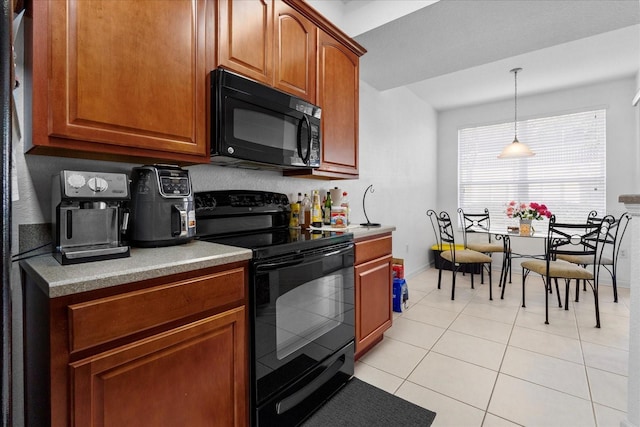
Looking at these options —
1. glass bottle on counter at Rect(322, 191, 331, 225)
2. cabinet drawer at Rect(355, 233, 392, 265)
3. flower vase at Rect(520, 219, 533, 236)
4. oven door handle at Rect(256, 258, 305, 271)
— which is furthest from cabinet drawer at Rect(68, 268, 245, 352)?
flower vase at Rect(520, 219, 533, 236)

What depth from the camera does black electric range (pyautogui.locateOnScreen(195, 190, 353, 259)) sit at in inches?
60.8

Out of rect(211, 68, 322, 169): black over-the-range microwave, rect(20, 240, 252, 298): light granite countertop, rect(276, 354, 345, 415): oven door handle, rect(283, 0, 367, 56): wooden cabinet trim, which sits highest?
rect(283, 0, 367, 56): wooden cabinet trim

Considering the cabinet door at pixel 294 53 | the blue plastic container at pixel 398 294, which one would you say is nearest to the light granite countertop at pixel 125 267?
the cabinet door at pixel 294 53

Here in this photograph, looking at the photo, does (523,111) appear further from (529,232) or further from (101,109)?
(101,109)

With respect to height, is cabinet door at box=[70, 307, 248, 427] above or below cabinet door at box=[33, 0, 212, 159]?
below

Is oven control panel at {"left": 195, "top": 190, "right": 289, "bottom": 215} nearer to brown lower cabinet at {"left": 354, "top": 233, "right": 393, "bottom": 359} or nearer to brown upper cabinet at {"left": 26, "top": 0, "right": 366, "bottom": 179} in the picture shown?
brown upper cabinet at {"left": 26, "top": 0, "right": 366, "bottom": 179}

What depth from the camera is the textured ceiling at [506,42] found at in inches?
81.7

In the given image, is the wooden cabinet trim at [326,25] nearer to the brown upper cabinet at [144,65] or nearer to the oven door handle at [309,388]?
the brown upper cabinet at [144,65]

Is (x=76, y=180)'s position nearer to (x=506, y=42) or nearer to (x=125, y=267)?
(x=125, y=267)

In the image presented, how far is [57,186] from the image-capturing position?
1.10 metres

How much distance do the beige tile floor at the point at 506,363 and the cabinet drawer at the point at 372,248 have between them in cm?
73

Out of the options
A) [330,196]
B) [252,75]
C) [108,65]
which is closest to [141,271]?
[108,65]

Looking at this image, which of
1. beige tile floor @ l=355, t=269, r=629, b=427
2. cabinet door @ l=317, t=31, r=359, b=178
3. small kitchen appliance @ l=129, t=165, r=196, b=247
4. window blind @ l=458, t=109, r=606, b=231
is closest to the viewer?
small kitchen appliance @ l=129, t=165, r=196, b=247

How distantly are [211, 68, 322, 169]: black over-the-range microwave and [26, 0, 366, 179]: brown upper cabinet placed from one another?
78 millimetres
